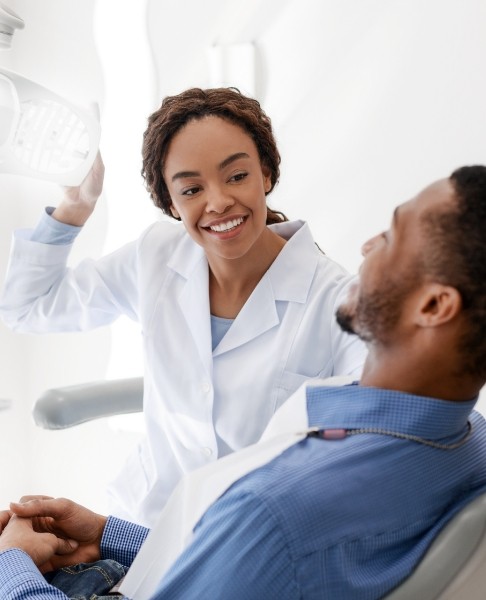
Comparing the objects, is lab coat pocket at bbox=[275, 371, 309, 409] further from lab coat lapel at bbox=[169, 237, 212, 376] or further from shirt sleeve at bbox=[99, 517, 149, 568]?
shirt sleeve at bbox=[99, 517, 149, 568]

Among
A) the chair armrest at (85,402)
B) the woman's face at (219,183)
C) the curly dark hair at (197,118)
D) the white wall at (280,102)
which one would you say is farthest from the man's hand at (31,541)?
the white wall at (280,102)

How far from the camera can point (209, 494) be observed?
37.5 inches

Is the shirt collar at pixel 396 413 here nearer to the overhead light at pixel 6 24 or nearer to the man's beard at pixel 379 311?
the man's beard at pixel 379 311

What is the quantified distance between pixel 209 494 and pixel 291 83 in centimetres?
151

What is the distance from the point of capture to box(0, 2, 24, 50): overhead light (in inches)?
53.9

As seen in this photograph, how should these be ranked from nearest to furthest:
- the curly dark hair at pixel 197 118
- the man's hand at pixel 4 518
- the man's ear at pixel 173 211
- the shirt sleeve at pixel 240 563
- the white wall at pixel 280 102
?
the shirt sleeve at pixel 240 563 → the man's hand at pixel 4 518 → the curly dark hair at pixel 197 118 → the man's ear at pixel 173 211 → the white wall at pixel 280 102

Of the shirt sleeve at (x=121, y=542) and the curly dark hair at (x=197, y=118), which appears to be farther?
the curly dark hair at (x=197, y=118)

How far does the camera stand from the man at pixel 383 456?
0.84 metres

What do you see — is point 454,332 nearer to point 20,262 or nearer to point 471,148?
point 20,262

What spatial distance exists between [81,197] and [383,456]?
94 centimetres

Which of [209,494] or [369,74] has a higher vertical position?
[369,74]

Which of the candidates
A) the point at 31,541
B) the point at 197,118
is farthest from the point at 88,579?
the point at 197,118

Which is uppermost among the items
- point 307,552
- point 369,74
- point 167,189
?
point 369,74

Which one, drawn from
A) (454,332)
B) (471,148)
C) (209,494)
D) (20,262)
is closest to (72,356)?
(20,262)
